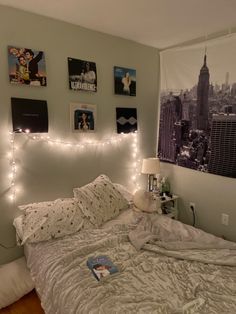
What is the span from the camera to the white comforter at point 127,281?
1.40m

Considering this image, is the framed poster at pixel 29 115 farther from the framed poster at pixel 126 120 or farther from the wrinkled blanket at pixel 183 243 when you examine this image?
the wrinkled blanket at pixel 183 243

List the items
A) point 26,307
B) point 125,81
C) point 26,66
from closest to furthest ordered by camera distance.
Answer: point 26,307 < point 26,66 < point 125,81

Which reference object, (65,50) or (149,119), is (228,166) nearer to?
(149,119)

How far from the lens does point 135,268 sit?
5.71ft

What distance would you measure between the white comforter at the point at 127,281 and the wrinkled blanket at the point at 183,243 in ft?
0.07

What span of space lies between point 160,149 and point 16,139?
74.7 inches

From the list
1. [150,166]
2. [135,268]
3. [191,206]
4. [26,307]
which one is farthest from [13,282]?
[191,206]

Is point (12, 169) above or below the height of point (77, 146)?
below

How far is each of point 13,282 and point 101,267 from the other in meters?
1.00

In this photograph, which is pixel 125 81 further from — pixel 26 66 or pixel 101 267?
pixel 101 267

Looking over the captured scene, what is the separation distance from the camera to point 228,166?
272 cm

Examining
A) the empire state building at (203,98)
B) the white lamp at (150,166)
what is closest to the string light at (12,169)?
the white lamp at (150,166)

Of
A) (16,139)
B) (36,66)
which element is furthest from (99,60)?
(16,139)

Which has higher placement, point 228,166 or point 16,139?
→ point 16,139
